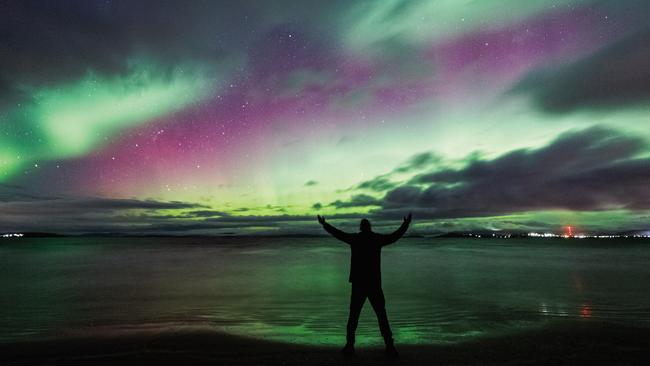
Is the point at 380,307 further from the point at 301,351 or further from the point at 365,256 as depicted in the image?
the point at 301,351

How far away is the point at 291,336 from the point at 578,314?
10.8 m

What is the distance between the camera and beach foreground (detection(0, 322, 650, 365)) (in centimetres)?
763

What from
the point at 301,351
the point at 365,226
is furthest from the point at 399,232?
the point at 301,351

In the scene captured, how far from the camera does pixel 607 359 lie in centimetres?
775

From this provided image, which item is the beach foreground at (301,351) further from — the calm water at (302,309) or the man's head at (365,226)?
the man's head at (365,226)

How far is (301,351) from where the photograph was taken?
326 inches

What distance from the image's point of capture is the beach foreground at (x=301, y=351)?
7.63m

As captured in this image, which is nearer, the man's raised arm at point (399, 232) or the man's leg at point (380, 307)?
the man's raised arm at point (399, 232)

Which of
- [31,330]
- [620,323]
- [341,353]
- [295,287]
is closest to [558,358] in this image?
[341,353]

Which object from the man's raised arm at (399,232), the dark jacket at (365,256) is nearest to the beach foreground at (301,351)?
the dark jacket at (365,256)

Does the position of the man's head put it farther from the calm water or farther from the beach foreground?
the calm water

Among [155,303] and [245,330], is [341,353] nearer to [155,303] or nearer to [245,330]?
[245,330]

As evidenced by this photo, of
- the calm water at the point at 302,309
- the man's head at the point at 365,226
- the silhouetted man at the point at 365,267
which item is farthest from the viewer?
the calm water at the point at 302,309

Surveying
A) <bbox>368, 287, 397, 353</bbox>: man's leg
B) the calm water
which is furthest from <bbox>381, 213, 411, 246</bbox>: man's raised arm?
the calm water
